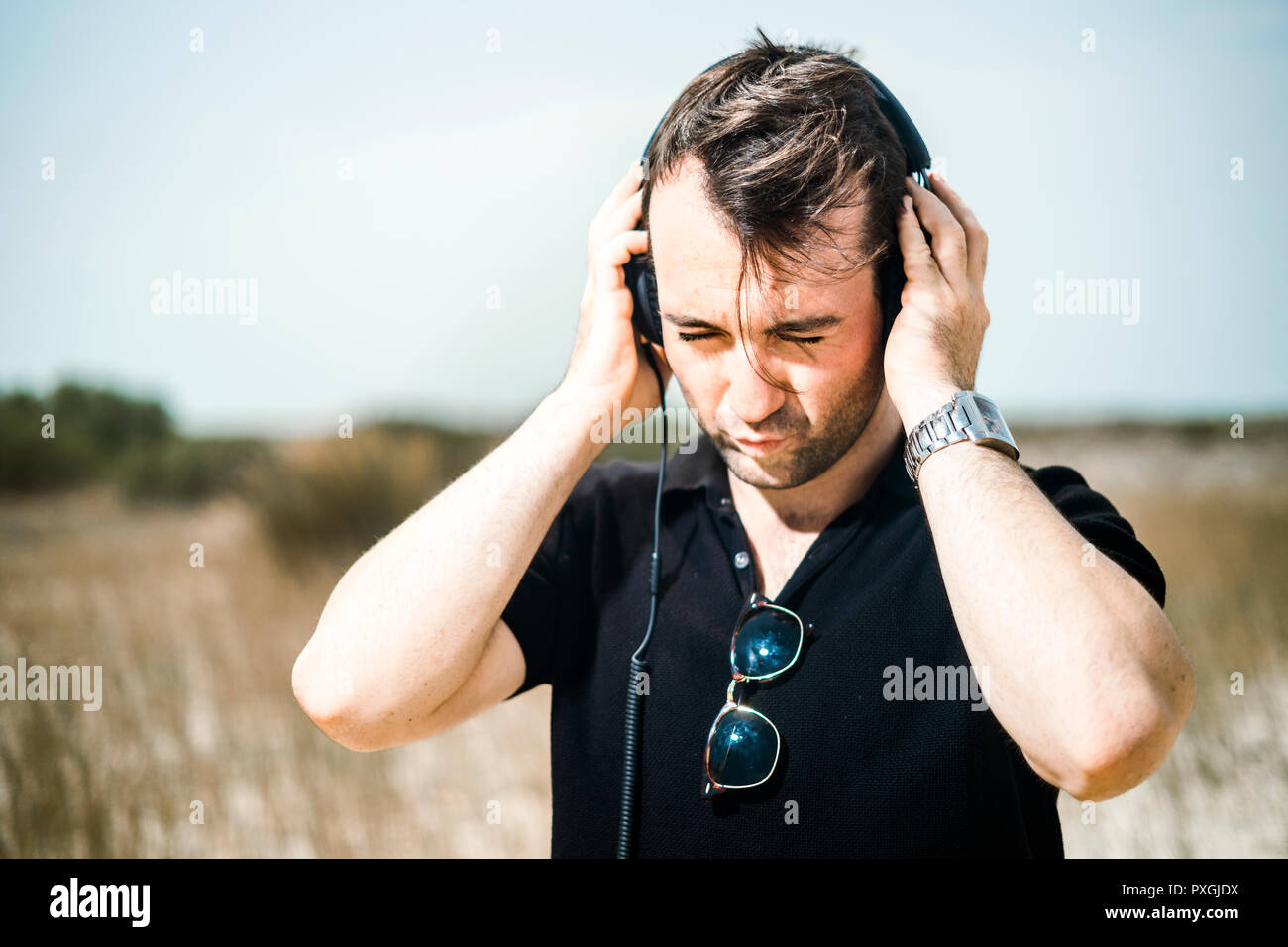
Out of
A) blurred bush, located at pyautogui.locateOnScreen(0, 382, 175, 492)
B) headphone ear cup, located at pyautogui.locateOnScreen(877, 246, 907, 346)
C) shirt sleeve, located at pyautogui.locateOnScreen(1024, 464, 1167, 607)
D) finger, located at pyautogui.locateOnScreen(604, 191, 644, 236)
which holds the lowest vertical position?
blurred bush, located at pyautogui.locateOnScreen(0, 382, 175, 492)

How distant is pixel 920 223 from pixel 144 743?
446 centimetres

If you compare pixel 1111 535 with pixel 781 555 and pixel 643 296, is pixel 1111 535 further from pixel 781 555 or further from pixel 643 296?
pixel 643 296

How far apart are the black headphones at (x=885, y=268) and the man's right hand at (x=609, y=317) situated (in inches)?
0.8

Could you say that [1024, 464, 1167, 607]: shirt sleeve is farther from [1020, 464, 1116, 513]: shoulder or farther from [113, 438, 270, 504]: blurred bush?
[113, 438, 270, 504]: blurred bush

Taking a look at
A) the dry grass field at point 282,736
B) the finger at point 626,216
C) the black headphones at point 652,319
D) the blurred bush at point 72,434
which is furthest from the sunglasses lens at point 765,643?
the blurred bush at point 72,434

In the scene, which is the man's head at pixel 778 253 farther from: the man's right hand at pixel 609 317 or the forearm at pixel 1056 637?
the forearm at pixel 1056 637

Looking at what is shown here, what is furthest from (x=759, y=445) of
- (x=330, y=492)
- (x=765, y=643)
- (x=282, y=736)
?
(x=330, y=492)

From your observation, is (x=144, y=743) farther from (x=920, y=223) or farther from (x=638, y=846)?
(x=920, y=223)

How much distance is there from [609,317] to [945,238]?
1.61 feet

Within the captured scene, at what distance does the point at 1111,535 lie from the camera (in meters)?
1.08

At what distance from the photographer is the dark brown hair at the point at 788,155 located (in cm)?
115

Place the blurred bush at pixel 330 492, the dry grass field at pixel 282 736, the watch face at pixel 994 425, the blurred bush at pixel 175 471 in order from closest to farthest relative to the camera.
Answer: the watch face at pixel 994 425
the dry grass field at pixel 282 736
the blurred bush at pixel 330 492
the blurred bush at pixel 175 471

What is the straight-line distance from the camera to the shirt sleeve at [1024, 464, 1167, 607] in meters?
1.07

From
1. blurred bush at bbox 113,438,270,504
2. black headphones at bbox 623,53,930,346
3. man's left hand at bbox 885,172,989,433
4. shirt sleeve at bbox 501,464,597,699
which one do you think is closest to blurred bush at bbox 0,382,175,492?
blurred bush at bbox 113,438,270,504
